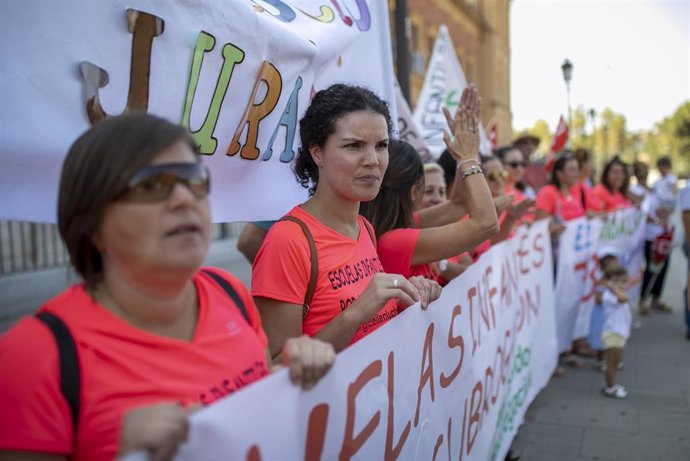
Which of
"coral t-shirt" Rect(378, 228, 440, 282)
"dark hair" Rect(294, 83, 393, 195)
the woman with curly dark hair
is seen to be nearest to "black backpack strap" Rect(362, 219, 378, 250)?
the woman with curly dark hair

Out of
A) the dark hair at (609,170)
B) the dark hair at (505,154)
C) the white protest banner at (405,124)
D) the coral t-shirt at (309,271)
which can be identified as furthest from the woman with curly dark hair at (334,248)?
the dark hair at (609,170)

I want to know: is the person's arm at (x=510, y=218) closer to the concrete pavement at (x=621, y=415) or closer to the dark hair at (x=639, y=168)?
the concrete pavement at (x=621, y=415)

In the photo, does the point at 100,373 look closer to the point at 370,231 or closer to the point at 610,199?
the point at 370,231

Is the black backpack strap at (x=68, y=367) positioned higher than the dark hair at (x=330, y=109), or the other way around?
the dark hair at (x=330, y=109)

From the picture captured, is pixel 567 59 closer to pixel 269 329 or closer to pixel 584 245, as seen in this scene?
pixel 584 245

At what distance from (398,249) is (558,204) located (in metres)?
3.72

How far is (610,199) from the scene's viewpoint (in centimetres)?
743

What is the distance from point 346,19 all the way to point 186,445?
2509 millimetres

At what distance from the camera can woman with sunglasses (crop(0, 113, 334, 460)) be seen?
→ 1.12 meters

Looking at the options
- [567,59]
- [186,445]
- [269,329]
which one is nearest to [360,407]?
[269,329]

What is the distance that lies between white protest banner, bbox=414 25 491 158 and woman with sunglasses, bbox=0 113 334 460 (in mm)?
4714

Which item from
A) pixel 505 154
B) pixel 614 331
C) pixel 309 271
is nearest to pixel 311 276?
pixel 309 271

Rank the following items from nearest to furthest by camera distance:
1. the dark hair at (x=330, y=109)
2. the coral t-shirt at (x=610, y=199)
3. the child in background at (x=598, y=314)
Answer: the dark hair at (x=330, y=109)
the child in background at (x=598, y=314)
the coral t-shirt at (x=610, y=199)

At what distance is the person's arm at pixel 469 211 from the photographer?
2.59m
